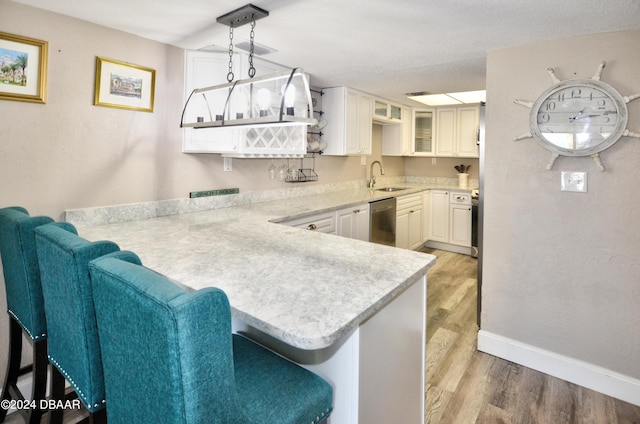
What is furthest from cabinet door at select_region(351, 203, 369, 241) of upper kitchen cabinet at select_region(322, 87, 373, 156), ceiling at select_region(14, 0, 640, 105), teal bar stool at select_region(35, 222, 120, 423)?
teal bar stool at select_region(35, 222, 120, 423)

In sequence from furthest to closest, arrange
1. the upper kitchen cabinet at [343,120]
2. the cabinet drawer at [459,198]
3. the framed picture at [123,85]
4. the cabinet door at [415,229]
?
the cabinet drawer at [459,198] → the cabinet door at [415,229] → the upper kitchen cabinet at [343,120] → the framed picture at [123,85]

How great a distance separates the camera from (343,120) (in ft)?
12.6

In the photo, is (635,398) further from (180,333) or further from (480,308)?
(180,333)

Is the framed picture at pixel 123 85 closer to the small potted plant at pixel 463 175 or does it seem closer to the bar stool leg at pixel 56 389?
the bar stool leg at pixel 56 389

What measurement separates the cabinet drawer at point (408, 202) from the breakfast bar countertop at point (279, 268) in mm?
2444

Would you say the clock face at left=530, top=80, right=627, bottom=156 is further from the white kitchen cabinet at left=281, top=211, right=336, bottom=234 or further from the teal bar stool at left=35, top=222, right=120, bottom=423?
the teal bar stool at left=35, top=222, right=120, bottom=423

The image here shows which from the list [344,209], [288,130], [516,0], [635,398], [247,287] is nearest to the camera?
[247,287]

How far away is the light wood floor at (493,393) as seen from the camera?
6.16 ft

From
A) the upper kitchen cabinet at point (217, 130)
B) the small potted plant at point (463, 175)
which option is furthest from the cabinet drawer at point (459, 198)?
the upper kitchen cabinet at point (217, 130)

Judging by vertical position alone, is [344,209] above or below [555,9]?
below

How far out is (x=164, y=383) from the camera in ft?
2.21

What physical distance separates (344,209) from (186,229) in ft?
5.51

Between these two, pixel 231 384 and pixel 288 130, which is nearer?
pixel 231 384

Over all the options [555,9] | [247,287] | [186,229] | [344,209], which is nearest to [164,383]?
[247,287]
